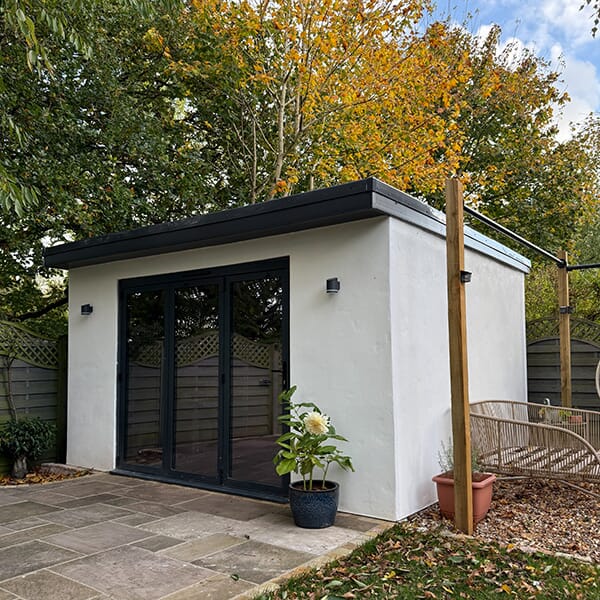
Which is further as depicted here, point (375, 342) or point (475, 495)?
point (375, 342)

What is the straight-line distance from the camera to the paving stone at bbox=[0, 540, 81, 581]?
3.20 metres

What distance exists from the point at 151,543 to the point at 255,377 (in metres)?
1.66

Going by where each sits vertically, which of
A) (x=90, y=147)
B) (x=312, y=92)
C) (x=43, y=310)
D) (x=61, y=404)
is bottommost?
(x=61, y=404)

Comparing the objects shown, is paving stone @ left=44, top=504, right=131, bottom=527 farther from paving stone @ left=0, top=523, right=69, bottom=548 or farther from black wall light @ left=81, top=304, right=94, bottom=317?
black wall light @ left=81, top=304, right=94, bottom=317

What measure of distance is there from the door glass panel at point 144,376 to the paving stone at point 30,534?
1.58 m

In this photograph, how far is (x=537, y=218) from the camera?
11656 mm

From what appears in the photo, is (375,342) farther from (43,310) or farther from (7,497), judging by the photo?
(43,310)

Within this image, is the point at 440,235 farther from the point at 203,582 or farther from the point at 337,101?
the point at 337,101

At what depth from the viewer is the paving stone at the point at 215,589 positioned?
2.81 meters

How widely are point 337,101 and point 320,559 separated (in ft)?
24.4

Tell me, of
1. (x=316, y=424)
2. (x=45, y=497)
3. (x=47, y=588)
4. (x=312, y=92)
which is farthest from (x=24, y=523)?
(x=312, y=92)

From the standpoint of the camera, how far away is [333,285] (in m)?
4.46

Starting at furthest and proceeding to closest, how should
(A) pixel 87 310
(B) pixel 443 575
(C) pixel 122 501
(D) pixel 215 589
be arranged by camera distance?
(A) pixel 87 310
(C) pixel 122 501
(B) pixel 443 575
(D) pixel 215 589

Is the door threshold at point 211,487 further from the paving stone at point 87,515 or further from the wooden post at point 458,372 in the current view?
the wooden post at point 458,372
